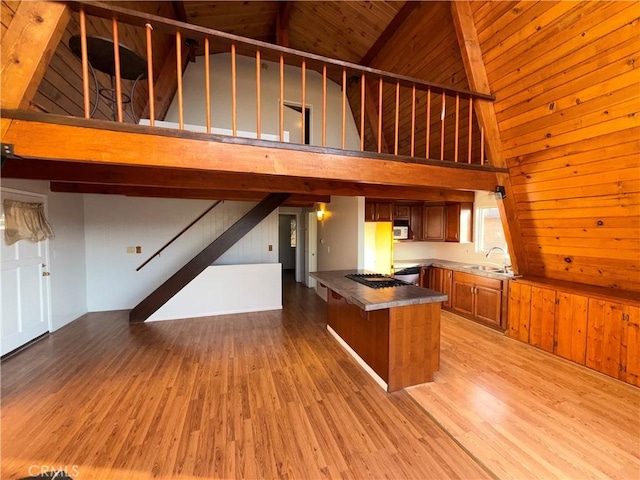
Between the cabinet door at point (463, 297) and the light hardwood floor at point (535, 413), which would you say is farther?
the cabinet door at point (463, 297)

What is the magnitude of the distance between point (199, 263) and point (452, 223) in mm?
4587

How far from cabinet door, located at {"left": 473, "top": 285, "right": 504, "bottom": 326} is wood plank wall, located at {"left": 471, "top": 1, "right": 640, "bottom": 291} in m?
0.92

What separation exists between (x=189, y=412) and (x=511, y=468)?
2.39 m

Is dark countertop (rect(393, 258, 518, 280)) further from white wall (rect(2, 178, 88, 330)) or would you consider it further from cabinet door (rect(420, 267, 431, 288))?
white wall (rect(2, 178, 88, 330))

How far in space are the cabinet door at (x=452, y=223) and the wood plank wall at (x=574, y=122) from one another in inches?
61.4

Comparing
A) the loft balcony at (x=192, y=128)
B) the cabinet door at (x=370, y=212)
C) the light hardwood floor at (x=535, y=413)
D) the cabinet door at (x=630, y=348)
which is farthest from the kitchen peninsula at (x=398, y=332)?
the cabinet door at (x=370, y=212)

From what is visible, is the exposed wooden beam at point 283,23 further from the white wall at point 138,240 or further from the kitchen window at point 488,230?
the kitchen window at point 488,230

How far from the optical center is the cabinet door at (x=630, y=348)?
257cm

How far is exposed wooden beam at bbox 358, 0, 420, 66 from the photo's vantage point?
11.9 ft

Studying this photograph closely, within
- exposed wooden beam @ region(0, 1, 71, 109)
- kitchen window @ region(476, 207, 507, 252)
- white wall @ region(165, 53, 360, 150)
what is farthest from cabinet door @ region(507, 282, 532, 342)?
exposed wooden beam @ region(0, 1, 71, 109)

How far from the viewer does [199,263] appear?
455 centimetres

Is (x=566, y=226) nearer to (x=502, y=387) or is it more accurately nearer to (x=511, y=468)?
(x=502, y=387)

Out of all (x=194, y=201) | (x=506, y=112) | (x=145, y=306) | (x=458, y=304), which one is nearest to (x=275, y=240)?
(x=194, y=201)

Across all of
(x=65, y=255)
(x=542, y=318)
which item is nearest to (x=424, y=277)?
(x=542, y=318)
